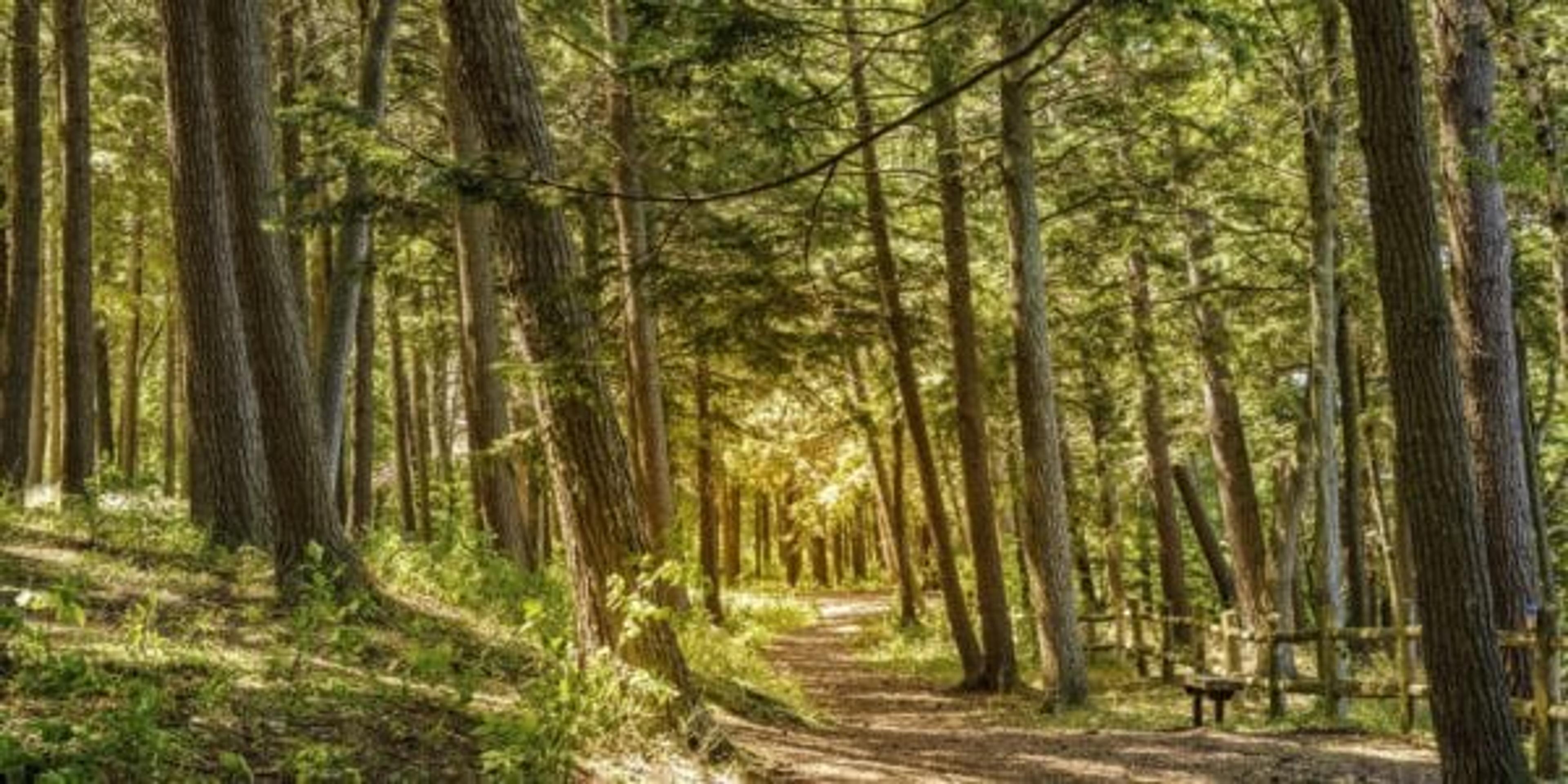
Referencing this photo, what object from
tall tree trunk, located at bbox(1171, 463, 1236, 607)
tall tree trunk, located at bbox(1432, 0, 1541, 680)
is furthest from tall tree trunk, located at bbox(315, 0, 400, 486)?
tall tree trunk, located at bbox(1171, 463, 1236, 607)

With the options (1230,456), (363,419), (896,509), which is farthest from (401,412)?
(1230,456)

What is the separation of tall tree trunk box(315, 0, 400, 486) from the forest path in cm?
556

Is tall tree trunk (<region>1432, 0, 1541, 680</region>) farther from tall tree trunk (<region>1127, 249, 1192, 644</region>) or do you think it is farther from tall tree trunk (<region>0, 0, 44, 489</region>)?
tall tree trunk (<region>0, 0, 44, 489</region>)

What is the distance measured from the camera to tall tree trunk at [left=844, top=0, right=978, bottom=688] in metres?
15.2

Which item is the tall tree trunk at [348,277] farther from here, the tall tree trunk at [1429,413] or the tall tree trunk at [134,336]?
the tall tree trunk at [134,336]

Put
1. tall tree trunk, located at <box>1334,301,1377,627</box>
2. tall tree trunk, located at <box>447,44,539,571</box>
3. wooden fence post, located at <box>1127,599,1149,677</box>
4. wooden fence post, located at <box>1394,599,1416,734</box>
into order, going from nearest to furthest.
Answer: wooden fence post, located at <box>1394,599,1416,734</box>, tall tree trunk, located at <box>447,44,539,571</box>, tall tree trunk, located at <box>1334,301,1377,627</box>, wooden fence post, located at <box>1127,599,1149,677</box>

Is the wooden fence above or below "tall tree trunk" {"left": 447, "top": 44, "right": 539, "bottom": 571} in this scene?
below

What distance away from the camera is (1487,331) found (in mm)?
10922

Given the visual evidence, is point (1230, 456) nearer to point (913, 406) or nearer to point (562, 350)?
point (913, 406)

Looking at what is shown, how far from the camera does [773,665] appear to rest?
18.9 meters

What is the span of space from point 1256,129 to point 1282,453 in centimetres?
768

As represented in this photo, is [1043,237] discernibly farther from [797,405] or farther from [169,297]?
[169,297]

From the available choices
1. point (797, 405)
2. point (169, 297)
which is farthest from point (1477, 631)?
point (169, 297)

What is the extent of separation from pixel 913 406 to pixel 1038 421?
2.57 metres
